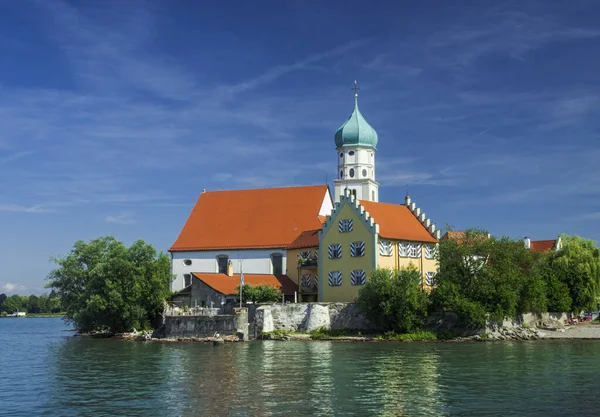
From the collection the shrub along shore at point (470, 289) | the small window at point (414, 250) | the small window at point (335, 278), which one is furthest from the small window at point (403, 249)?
the small window at point (335, 278)

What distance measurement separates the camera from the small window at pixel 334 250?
6962 centimetres

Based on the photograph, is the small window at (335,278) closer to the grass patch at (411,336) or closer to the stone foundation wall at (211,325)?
the grass patch at (411,336)

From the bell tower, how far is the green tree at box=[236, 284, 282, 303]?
21.0 meters

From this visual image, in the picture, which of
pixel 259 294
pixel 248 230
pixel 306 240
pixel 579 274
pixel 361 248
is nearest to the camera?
pixel 361 248

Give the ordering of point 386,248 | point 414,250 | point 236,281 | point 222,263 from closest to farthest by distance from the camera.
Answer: point 386,248
point 414,250
point 236,281
point 222,263

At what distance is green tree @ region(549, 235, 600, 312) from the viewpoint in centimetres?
7656

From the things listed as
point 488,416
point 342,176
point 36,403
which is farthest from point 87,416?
point 342,176

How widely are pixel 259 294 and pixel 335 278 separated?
7.54 meters

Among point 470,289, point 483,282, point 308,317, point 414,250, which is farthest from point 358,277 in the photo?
point 483,282

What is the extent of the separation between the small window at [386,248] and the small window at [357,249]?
170cm

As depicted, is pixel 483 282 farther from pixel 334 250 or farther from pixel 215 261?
pixel 215 261

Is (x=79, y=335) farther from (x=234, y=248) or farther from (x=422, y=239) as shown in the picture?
(x=422, y=239)

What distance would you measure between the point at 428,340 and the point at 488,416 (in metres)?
35.3

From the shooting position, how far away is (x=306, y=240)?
255 ft
